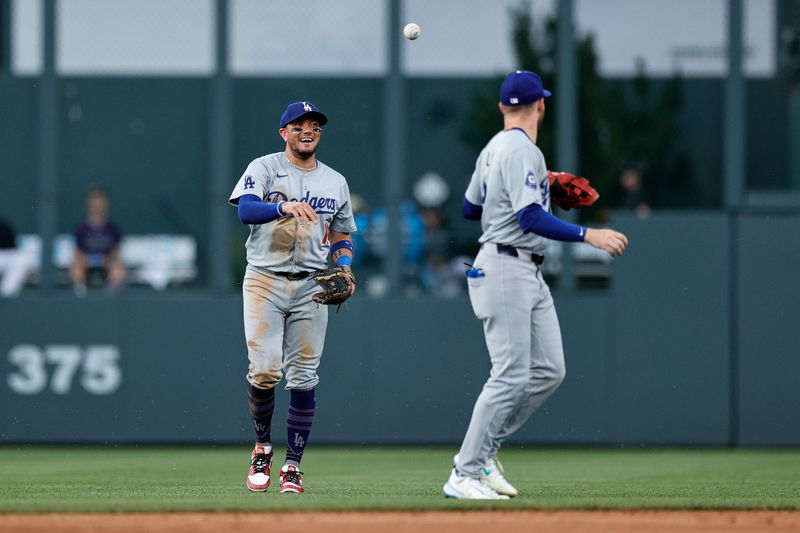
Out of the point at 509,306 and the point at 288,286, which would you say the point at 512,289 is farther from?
the point at 288,286

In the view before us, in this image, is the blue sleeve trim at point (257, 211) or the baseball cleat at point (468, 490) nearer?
the baseball cleat at point (468, 490)

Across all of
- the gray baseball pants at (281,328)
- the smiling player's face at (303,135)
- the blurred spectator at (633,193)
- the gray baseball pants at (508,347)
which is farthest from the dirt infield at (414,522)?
the blurred spectator at (633,193)

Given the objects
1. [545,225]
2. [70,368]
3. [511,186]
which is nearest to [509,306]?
[545,225]

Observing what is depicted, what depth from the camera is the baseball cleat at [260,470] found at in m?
6.65

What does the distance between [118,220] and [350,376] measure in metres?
2.20

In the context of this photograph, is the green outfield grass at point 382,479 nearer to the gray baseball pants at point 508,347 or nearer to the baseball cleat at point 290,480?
the baseball cleat at point 290,480

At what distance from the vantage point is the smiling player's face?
6.69 metres

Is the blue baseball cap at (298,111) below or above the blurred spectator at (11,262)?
above

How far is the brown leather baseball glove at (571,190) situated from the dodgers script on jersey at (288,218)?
108 cm

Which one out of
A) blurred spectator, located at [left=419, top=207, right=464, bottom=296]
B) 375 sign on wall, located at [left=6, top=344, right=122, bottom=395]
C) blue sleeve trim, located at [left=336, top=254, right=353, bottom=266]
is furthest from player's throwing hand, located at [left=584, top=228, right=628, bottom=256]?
375 sign on wall, located at [left=6, top=344, right=122, bottom=395]

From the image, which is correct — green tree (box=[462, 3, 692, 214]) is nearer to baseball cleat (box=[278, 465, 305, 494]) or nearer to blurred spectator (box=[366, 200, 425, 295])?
blurred spectator (box=[366, 200, 425, 295])

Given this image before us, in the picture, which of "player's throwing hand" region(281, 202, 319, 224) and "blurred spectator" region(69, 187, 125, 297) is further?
"blurred spectator" region(69, 187, 125, 297)

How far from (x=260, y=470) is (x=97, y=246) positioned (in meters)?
4.57

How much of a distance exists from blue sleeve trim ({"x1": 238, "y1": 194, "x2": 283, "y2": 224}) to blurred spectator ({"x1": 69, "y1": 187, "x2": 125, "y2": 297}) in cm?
450
